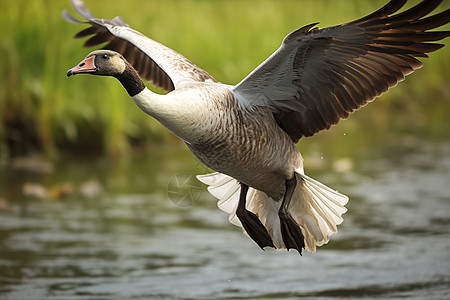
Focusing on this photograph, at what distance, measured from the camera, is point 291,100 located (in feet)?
21.5

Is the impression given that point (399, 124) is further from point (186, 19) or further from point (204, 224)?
point (204, 224)

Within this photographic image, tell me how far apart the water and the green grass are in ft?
2.13

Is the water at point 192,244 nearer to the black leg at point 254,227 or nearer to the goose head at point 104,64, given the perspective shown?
the black leg at point 254,227

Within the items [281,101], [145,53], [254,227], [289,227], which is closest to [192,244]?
[254,227]

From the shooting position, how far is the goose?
18.8 feet

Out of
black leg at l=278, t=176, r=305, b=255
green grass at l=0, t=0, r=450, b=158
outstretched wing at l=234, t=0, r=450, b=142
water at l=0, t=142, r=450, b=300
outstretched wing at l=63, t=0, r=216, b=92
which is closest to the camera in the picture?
outstretched wing at l=234, t=0, r=450, b=142

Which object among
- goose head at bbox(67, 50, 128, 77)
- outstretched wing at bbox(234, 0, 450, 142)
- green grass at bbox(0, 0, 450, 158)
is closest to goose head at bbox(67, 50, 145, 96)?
goose head at bbox(67, 50, 128, 77)

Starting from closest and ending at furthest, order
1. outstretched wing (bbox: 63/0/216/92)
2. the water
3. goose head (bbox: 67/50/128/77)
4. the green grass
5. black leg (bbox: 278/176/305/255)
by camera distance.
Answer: goose head (bbox: 67/50/128/77) → black leg (bbox: 278/176/305/255) → outstretched wing (bbox: 63/0/216/92) → the water → the green grass

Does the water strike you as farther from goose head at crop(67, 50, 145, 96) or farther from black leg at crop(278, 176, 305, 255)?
goose head at crop(67, 50, 145, 96)

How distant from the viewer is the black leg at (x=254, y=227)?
6797 millimetres

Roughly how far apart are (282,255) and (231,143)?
10.1 feet

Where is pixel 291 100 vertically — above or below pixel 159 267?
above

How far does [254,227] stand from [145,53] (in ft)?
5.45

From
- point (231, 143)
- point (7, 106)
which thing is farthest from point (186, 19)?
point (231, 143)
